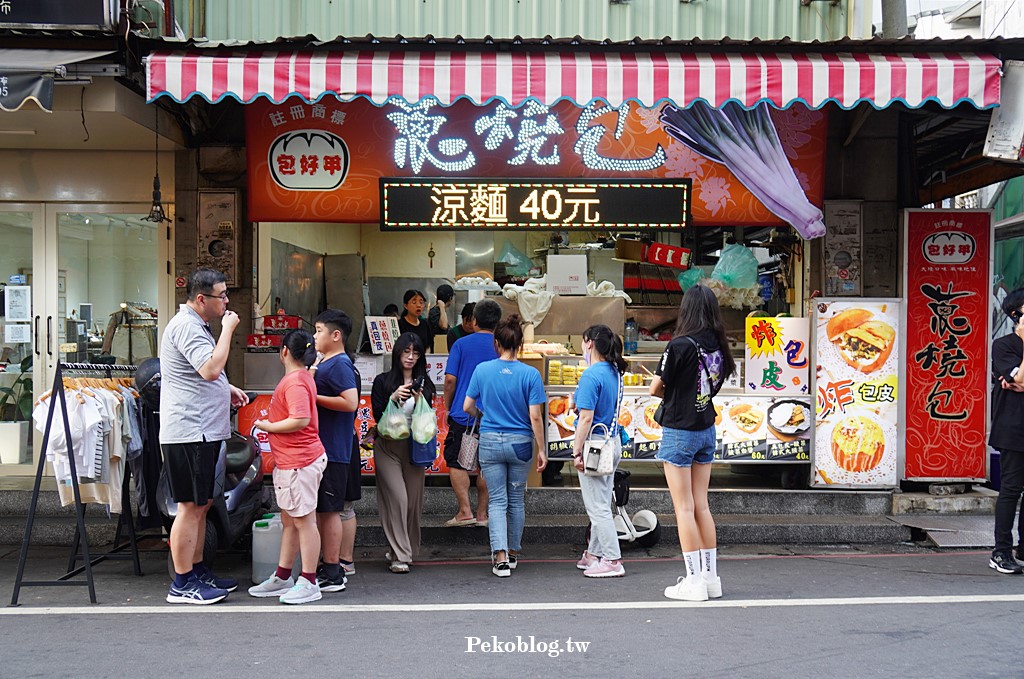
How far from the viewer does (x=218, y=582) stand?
6.28 metres

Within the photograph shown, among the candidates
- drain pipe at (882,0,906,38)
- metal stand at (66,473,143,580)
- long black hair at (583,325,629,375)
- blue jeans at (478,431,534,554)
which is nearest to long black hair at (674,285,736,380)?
long black hair at (583,325,629,375)

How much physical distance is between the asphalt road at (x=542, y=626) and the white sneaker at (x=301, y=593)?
0.21ft

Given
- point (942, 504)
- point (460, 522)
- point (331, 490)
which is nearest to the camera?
point (331, 490)

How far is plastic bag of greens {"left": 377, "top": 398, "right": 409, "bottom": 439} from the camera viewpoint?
676cm

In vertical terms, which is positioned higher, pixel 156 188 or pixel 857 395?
pixel 156 188

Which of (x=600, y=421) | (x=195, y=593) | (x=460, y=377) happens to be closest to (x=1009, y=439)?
(x=600, y=421)

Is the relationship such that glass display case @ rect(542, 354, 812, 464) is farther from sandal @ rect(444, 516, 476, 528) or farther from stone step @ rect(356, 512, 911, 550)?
sandal @ rect(444, 516, 476, 528)

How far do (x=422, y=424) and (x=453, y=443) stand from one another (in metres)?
0.82

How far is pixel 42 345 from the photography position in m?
9.23

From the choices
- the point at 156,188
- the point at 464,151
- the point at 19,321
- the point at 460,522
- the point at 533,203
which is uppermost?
the point at 464,151

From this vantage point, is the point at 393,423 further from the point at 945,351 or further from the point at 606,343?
the point at 945,351

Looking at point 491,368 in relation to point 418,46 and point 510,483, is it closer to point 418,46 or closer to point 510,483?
point 510,483

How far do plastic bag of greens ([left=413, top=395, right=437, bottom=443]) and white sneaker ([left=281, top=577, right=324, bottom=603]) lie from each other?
128 cm

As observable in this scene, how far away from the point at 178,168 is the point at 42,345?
2180mm
